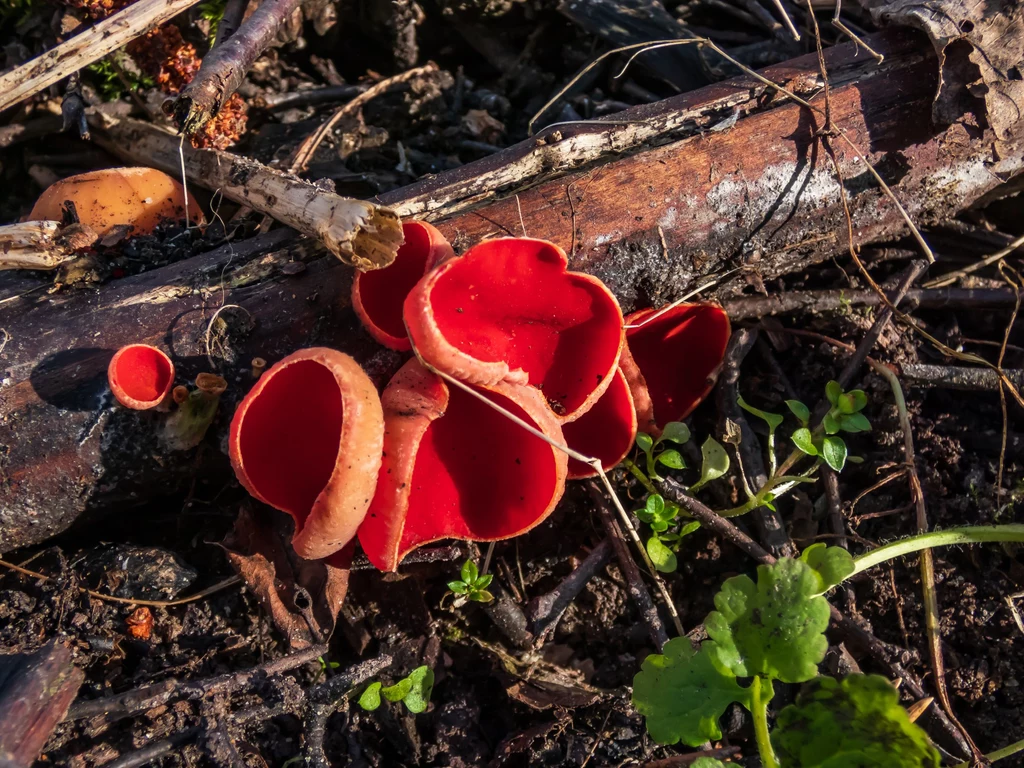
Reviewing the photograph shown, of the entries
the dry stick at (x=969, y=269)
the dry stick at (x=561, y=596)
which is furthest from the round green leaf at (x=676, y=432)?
the dry stick at (x=969, y=269)

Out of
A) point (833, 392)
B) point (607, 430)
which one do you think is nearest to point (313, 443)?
point (607, 430)

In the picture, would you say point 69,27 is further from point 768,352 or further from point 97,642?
point 768,352

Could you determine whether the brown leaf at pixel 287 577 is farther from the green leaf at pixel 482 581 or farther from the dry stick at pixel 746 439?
the dry stick at pixel 746 439

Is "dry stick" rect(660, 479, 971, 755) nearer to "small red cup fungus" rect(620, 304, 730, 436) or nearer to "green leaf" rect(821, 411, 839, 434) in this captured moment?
"small red cup fungus" rect(620, 304, 730, 436)

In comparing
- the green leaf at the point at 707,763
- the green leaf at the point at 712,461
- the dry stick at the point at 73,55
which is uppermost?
the dry stick at the point at 73,55

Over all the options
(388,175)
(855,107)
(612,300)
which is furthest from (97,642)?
(855,107)

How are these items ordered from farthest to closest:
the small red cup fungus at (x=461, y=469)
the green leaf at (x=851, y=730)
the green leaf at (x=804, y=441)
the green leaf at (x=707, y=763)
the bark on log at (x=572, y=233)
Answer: the green leaf at (x=804, y=441) < the bark on log at (x=572, y=233) < the small red cup fungus at (x=461, y=469) < the green leaf at (x=707, y=763) < the green leaf at (x=851, y=730)

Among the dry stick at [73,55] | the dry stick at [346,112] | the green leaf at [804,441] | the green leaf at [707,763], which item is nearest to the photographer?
the green leaf at [707,763]
